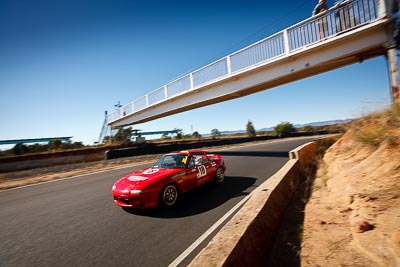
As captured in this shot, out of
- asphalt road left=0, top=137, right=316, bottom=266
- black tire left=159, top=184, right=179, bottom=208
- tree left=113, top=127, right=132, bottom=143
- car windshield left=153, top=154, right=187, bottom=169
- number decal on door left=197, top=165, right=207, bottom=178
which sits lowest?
asphalt road left=0, top=137, right=316, bottom=266

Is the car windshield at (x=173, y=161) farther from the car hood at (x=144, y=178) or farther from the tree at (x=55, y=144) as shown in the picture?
the tree at (x=55, y=144)

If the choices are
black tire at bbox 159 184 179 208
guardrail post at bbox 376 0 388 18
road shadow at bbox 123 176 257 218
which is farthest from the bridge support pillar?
black tire at bbox 159 184 179 208

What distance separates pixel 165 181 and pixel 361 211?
401cm

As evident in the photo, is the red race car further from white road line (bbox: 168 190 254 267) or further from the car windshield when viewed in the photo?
white road line (bbox: 168 190 254 267)

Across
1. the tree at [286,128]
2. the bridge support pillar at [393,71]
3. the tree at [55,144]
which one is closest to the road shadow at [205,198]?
the bridge support pillar at [393,71]

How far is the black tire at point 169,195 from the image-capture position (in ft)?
17.7

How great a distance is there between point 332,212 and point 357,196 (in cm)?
51

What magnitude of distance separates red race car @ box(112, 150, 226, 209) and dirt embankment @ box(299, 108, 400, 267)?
3147mm

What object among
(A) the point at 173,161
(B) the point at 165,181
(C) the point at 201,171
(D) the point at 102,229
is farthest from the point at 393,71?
(D) the point at 102,229

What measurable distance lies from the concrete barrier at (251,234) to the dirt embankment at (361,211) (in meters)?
0.50

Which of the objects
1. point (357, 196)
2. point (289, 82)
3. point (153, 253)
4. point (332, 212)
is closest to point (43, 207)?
point (153, 253)

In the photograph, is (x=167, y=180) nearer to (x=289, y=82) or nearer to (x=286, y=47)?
(x=286, y=47)

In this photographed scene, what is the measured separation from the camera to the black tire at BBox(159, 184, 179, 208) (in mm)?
5402

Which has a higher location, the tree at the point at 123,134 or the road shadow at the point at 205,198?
the tree at the point at 123,134
